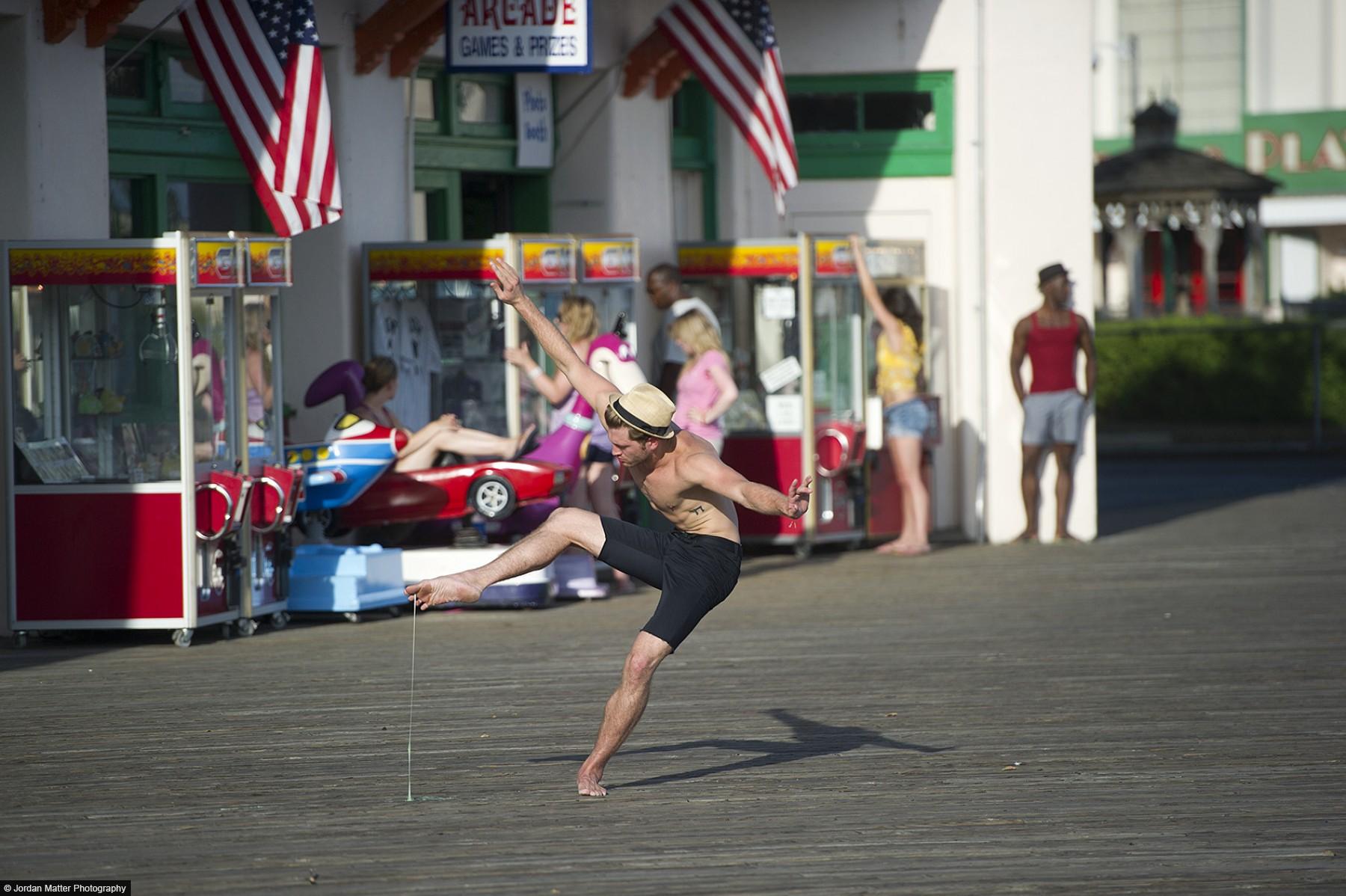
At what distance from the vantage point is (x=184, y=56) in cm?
1316

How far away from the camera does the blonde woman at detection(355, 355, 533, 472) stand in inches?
518

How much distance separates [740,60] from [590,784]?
30.7 ft

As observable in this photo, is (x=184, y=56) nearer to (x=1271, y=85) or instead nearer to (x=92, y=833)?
(x=92, y=833)

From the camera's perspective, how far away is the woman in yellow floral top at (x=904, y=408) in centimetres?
1652

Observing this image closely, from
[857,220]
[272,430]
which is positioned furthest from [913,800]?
[857,220]

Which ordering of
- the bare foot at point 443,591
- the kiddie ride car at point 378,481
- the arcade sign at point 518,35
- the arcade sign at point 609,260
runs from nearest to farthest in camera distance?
the bare foot at point 443,591 < the kiddie ride car at point 378,481 < the arcade sign at point 518,35 < the arcade sign at point 609,260

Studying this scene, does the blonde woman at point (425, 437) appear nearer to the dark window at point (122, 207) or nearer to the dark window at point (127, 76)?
the dark window at point (122, 207)

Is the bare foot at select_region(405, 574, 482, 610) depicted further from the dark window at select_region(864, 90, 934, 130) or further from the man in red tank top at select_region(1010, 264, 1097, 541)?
the dark window at select_region(864, 90, 934, 130)

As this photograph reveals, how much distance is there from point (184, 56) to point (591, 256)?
305 cm

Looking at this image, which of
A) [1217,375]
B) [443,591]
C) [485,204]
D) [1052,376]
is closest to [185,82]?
[485,204]

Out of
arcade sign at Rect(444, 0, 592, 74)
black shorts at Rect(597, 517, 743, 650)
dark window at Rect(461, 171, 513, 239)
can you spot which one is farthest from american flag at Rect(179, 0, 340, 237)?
black shorts at Rect(597, 517, 743, 650)

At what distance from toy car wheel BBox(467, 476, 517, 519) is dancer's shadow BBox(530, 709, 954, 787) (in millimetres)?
3947

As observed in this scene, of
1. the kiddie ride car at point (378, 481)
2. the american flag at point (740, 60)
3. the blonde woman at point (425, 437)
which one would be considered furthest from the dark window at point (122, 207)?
the american flag at point (740, 60)

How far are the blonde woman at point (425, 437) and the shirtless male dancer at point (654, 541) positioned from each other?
16.0ft
